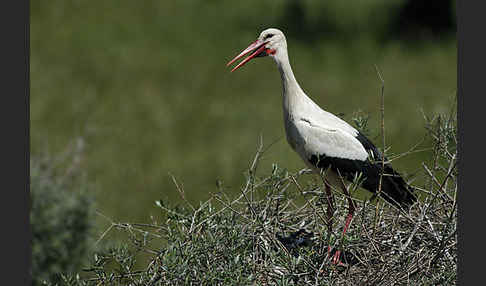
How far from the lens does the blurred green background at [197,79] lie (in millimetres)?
12344

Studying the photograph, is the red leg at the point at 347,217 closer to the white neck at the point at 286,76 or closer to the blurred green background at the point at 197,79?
the white neck at the point at 286,76

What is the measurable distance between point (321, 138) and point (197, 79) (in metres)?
9.46

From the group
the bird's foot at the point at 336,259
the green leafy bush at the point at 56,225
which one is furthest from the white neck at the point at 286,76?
the green leafy bush at the point at 56,225

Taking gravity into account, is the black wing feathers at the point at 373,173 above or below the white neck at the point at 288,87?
below

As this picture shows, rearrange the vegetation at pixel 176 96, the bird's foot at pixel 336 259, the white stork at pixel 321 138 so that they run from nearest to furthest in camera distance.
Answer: the bird's foot at pixel 336 259
the white stork at pixel 321 138
the vegetation at pixel 176 96

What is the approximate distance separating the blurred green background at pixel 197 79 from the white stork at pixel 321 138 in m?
6.33

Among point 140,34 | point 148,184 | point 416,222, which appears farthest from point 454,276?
point 140,34

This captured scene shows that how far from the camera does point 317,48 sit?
48.7ft

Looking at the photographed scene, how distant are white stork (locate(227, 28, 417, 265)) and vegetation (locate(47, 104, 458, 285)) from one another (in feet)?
0.95

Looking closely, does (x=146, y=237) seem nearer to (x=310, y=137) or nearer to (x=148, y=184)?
(x=310, y=137)

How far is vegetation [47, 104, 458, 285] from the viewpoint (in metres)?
4.25

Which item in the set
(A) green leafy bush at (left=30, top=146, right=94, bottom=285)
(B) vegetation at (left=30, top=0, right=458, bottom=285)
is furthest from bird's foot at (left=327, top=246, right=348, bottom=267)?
(A) green leafy bush at (left=30, top=146, right=94, bottom=285)

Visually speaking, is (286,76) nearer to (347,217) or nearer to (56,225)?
(347,217)

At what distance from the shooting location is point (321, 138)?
507cm
